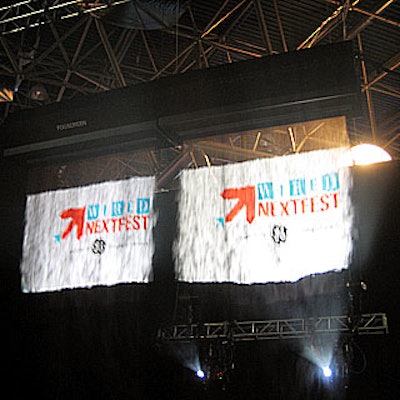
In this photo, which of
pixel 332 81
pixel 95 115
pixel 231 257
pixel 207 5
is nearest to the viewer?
pixel 332 81

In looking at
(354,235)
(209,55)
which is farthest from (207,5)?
(354,235)

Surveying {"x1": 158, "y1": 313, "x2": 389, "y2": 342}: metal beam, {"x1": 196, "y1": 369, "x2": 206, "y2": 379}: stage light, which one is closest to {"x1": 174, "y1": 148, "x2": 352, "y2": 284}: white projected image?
{"x1": 158, "y1": 313, "x2": 389, "y2": 342}: metal beam

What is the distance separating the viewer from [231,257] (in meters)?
4.26

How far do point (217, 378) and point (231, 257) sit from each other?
1.84 meters

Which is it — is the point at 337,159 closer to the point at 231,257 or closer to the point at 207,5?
the point at 231,257

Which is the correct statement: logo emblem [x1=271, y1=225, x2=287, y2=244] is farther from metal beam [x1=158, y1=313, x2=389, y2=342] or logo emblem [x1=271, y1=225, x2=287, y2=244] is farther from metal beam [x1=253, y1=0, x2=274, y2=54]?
metal beam [x1=253, y1=0, x2=274, y2=54]

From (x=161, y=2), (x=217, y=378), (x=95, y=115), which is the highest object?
(x=161, y=2)

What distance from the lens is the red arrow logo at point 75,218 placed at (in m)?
4.64

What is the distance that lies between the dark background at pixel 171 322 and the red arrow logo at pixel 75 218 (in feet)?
1.10

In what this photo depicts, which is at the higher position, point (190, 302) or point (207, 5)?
point (207, 5)

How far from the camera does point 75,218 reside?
4.68m

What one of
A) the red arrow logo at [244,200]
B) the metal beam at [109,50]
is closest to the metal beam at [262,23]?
the metal beam at [109,50]

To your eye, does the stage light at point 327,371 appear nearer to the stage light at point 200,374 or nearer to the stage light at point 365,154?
the stage light at point 200,374

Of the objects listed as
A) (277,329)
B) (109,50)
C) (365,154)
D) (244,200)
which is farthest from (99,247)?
(109,50)
